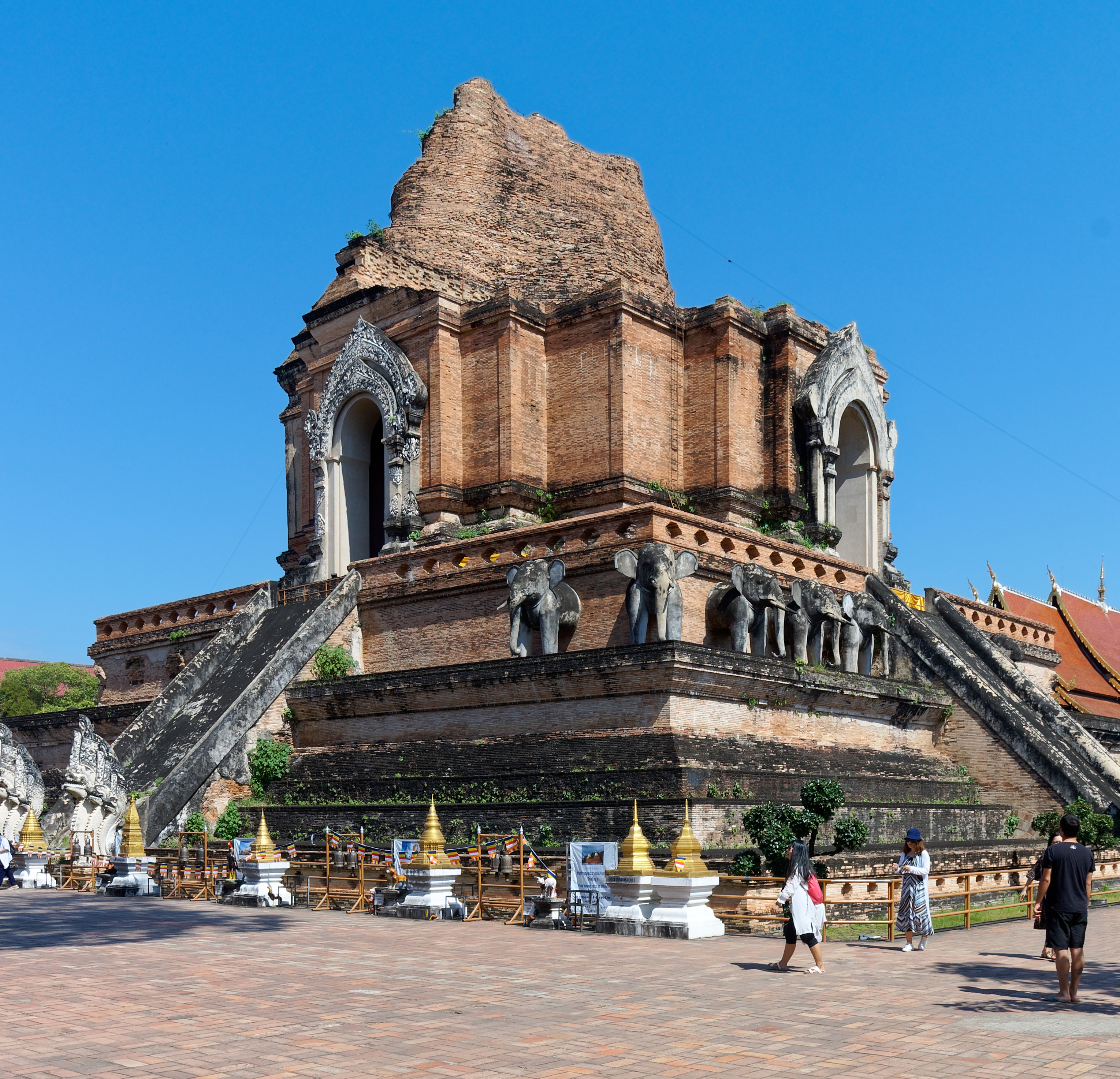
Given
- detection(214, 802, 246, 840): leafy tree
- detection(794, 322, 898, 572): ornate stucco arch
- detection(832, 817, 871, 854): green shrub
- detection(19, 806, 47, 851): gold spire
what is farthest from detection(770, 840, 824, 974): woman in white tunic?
detection(794, 322, 898, 572): ornate stucco arch

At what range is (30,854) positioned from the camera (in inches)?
721

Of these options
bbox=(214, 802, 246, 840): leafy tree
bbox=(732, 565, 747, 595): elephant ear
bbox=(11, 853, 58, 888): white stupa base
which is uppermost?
bbox=(732, 565, 747, 595): elephant ear

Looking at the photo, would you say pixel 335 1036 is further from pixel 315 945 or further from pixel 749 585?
Answer: pixel 749 585

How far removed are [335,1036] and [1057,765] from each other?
1456 cm

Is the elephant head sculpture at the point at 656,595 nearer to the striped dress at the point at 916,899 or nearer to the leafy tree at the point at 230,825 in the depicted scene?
the leafy tree at the point at 230,825

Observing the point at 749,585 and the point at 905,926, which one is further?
the point at 749,585

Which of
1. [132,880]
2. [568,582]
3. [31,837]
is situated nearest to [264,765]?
[31,837]

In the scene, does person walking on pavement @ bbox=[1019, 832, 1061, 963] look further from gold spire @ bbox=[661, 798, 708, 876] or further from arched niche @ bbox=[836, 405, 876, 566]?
arched niche @ bbox=[836, 405, 876, 566]

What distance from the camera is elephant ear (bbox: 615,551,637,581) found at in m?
18.6

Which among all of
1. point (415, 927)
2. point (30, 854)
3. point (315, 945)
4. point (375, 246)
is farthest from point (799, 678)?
point (375, 246)

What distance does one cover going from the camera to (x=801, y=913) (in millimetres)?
9766

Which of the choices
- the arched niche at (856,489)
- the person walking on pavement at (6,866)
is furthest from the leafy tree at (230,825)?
the arched niche at (856,489)

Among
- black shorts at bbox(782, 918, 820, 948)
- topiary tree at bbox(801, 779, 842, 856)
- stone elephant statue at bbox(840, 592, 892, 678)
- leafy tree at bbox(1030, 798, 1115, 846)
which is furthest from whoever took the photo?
stone elephant statue at bbox(840, 592, 892, 678)

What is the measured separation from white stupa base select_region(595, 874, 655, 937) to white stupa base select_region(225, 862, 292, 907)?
4335 millimetres
